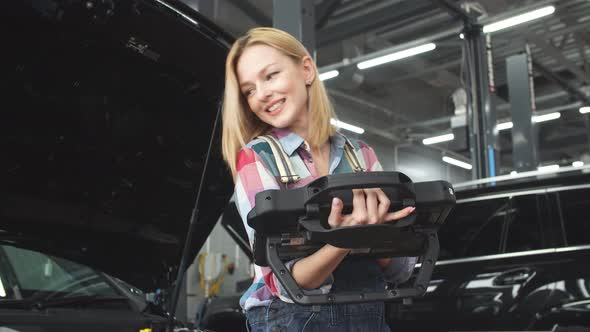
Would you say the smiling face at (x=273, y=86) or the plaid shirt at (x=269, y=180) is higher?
the smiling face at (x=273, y=86)

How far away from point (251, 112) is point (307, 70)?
6.8 inches

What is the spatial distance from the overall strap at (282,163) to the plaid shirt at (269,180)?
0.5 inches

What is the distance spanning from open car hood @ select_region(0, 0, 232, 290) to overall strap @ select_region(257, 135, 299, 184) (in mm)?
618

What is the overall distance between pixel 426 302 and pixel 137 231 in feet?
8.42

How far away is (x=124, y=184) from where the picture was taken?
216cm

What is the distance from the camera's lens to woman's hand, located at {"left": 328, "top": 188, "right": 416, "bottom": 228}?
1.06 metres

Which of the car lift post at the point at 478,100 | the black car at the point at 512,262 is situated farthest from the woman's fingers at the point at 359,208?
the car lift post at the point at 478,100

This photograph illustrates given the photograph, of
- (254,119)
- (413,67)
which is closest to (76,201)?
(254,119)

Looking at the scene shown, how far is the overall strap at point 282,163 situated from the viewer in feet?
4.08

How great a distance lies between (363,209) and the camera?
106cm

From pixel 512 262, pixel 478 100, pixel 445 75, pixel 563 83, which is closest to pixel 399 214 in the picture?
pixel 512 262

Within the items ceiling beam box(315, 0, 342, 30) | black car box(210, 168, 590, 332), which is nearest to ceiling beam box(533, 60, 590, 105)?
ceiling beam box(315, 0, 342, 30)

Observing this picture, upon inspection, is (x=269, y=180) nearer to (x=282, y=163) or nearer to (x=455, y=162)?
(x=282, y=163)

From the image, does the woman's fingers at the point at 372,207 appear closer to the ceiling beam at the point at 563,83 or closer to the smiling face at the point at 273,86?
the smiling face at the point at 273,86
